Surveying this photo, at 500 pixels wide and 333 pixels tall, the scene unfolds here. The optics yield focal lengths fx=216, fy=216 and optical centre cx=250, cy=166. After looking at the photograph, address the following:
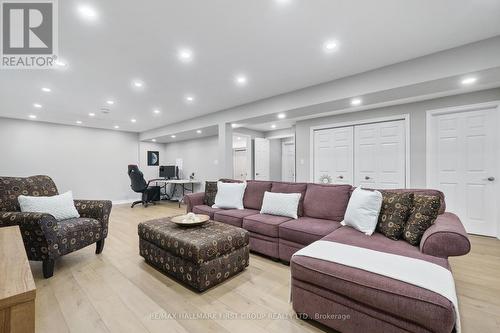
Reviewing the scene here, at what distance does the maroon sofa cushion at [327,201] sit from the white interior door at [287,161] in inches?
170

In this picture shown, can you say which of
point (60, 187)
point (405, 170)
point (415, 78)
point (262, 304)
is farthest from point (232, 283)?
point (60, 187)

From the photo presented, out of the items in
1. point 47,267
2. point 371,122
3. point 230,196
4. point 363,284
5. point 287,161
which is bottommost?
point 47,267

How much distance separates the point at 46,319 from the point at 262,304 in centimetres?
160

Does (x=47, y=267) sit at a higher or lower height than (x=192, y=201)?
lower

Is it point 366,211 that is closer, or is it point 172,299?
point 172,299

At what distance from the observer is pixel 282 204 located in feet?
9.21

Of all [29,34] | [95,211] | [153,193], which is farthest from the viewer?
[153,193]

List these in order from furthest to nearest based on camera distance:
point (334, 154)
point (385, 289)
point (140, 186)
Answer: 1. point (140, 186)
2. point (334, 154)
3. point (385, 289)

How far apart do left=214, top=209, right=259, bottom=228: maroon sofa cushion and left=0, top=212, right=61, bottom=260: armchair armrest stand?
71.2 inches

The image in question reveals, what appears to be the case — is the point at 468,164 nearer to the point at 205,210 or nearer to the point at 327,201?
the point at 327,201

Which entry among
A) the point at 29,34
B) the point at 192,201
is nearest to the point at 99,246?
the point at 192,201

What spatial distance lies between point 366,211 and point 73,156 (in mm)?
7270

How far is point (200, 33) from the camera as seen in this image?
6.76 feet

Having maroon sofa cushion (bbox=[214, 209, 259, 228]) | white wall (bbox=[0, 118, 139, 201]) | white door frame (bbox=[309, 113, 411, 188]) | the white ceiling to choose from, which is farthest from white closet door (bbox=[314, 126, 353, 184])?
white wall (bbox=[0, 118, 139, 201])
